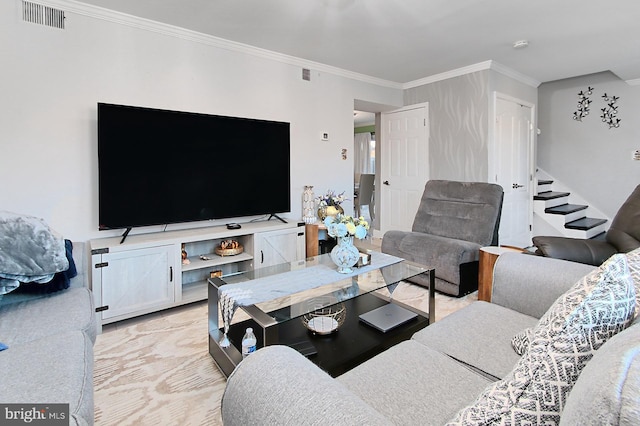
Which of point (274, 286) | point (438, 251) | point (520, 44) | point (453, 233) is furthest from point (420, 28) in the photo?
point (274, 286)

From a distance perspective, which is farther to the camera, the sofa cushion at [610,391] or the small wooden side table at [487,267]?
the small wooden side table at [487,267]

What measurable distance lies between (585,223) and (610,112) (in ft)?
5.50

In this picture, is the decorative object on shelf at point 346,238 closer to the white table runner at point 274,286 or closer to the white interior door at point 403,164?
the white table runner at point 274,286

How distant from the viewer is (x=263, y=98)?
3693 mm

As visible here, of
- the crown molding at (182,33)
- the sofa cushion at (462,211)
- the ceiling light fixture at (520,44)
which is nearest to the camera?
the crown molding at (182,33)

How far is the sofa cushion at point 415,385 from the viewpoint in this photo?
1.03 m

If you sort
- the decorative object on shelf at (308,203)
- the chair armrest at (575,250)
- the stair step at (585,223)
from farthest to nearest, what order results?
the stair step at (585,223) → the decorative object on shelf at (308,203) → the chair armrest at (575,250)

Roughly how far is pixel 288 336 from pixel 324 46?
116 inches

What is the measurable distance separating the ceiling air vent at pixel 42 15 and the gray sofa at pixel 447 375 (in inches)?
120

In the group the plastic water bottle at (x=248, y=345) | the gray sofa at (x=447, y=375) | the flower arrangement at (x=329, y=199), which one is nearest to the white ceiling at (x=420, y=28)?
the flower arrangement at (x=329, y=199)

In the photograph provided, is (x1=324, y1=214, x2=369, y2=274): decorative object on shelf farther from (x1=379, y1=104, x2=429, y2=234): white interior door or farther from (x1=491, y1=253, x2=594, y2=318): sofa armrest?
(x1=379, y1=104, x2=429, y2=234): white interior door

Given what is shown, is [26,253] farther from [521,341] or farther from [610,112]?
[610,112]

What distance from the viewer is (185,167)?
2.95 metres

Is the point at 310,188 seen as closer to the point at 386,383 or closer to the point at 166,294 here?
the point at 166,294
